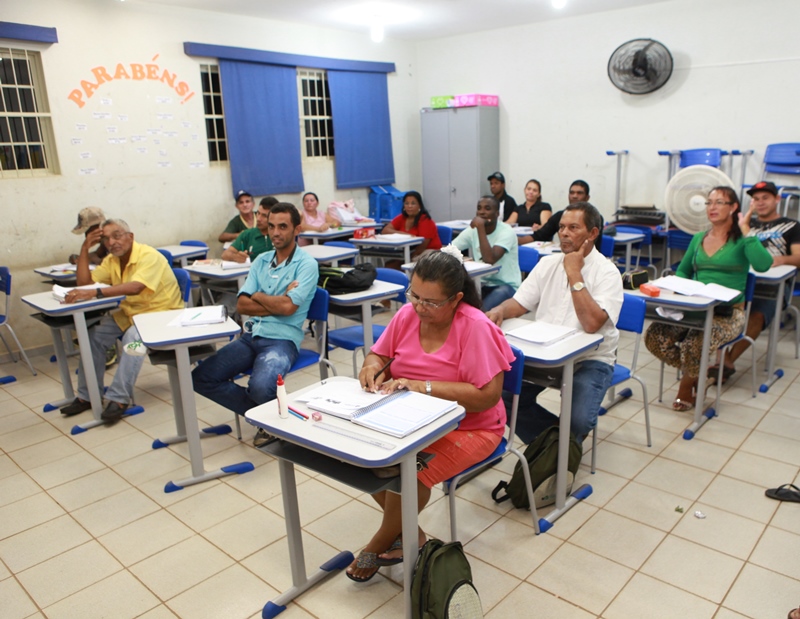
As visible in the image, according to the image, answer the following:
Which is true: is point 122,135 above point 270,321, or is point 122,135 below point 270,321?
above

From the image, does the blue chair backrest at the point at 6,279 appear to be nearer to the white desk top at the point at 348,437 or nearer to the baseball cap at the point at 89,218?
the baseball cap at the point at 89,218

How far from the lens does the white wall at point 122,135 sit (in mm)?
5211


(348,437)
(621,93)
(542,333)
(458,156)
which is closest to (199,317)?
(348,437)

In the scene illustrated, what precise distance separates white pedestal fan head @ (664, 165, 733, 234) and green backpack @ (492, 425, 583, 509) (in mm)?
2327

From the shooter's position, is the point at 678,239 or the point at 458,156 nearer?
the point at 678,239

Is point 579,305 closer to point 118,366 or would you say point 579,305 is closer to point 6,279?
point 118,366

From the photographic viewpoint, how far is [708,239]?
373 centimetres

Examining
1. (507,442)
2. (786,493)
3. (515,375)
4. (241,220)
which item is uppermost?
(241,220)

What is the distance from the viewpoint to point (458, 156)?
7855 mm

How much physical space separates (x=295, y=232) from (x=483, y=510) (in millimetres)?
1743

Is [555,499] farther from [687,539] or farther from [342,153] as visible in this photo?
[342,153]

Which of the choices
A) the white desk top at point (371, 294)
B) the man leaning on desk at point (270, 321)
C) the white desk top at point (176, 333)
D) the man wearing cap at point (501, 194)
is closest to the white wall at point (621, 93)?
the man wearing cap at point (501, 194)

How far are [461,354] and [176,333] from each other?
57.1 inches

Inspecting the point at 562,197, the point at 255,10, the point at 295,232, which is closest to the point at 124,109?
the point at 255,10
